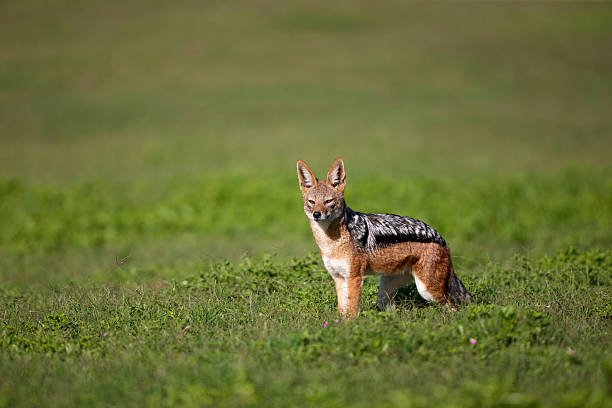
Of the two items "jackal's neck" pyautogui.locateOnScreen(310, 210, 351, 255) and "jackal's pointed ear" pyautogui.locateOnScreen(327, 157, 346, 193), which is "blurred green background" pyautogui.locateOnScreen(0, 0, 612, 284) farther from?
"jackal's pointed ear" pyautogui.locateOnScreen(327, 157, 346, 193)

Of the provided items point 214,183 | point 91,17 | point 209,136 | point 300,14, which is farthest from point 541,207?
point 91,17

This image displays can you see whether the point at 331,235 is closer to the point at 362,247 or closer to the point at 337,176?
the point at 362,247

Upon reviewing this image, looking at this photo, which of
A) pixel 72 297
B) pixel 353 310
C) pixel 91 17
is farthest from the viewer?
pixel 91 17

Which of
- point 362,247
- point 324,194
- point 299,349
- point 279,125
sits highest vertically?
point 279,125

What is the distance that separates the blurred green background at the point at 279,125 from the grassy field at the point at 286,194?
159 mm

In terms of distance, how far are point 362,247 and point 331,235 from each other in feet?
1.29

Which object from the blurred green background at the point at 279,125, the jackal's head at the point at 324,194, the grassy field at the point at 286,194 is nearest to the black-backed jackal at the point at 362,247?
the jackal's head at the point at 324,194

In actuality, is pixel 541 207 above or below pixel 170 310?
above

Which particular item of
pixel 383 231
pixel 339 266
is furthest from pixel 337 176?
pixel 339 266

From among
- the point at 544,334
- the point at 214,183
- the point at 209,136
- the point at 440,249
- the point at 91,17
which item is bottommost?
the point at 544,334

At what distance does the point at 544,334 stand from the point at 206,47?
140 ft

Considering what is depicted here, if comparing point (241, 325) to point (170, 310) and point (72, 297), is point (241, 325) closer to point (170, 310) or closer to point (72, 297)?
point (170, 310)

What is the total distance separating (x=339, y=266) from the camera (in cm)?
735

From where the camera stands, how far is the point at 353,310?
7324 millimetres
